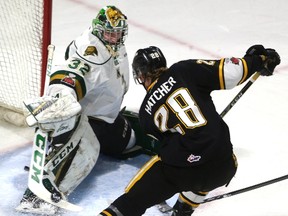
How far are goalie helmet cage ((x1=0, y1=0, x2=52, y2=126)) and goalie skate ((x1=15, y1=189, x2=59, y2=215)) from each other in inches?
26.0

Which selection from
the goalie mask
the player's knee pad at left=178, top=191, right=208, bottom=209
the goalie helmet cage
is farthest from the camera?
the goalie helmet cage

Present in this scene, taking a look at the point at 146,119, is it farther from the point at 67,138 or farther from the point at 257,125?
the point at 257,125

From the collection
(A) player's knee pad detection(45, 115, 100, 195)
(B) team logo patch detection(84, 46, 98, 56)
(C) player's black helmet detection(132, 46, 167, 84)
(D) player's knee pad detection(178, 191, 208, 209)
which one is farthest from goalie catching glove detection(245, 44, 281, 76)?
(A) player's knee pad detection(45, 115, 100, 195)

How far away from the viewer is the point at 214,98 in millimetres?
3549

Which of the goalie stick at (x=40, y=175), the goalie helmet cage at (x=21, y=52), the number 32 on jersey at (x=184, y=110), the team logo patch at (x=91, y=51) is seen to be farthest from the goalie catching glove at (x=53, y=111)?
the goalie helmet cage at (x=21, y=52)

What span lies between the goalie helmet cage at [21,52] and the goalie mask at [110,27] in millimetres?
293

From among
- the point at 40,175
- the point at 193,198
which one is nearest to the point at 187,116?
the point at 193,198

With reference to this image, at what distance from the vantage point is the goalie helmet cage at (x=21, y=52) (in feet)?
9.98

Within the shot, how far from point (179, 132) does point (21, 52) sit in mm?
1419

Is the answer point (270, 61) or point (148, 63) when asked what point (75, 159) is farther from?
point (270, 61)

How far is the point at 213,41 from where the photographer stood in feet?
14.0

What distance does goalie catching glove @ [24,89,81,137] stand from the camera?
2.46 meters

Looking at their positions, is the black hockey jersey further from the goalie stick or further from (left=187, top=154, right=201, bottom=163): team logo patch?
the goalie stick

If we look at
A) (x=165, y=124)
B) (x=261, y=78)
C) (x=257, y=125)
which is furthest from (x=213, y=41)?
(x=165, y=124)
